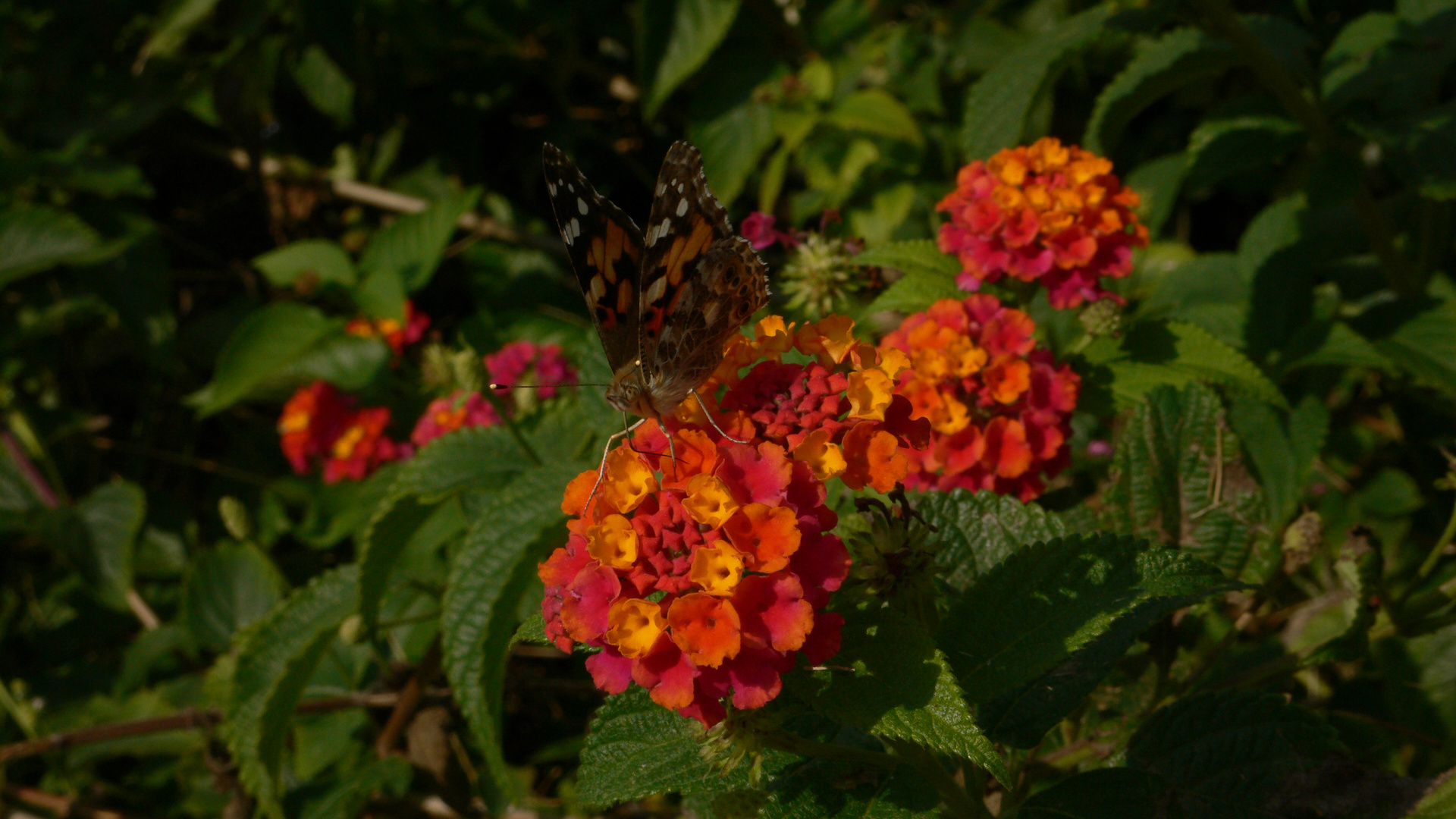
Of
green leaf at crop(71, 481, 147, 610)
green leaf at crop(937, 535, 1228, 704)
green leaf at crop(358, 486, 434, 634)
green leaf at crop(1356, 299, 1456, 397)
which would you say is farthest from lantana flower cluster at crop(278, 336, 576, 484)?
green leaf at crop(1356, 299, 1456, 397)

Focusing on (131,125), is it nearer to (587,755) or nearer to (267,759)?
(267,759)

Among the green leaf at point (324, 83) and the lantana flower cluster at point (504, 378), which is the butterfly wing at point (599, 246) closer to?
the lantana flower cluster at point (504, 378)

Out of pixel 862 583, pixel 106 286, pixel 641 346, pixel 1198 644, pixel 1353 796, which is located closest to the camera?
pixel 862 583

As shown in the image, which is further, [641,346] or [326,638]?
[326,638]

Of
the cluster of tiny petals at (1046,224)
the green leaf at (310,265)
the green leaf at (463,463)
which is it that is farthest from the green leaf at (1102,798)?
the green leaf at (310,265)

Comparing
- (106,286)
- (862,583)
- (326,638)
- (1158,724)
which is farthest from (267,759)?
(106,286)

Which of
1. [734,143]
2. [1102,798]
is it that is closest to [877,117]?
[734,143]
